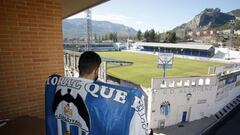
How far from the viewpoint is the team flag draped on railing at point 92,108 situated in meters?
1.34

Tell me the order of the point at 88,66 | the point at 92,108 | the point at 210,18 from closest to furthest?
the point at 92,108
the point at 88,66
the point at 210,18

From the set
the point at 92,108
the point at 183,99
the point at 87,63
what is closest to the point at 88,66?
the point at 87,63

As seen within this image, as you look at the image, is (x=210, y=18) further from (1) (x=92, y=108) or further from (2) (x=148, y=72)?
(1) (x=92, y=108)

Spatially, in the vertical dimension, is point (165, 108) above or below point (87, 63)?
below

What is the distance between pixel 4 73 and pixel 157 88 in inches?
306

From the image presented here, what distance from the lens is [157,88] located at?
31.0ft

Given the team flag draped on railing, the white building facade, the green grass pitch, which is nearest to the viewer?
the team flag draped on railing

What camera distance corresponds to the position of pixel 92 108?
1.48m

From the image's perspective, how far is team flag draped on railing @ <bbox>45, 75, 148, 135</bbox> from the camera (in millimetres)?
1340

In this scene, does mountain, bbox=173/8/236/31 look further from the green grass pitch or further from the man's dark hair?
the man's dark hair

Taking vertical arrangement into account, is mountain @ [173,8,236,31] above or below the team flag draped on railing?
above

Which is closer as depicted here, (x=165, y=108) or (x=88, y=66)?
(x=88, y=66)

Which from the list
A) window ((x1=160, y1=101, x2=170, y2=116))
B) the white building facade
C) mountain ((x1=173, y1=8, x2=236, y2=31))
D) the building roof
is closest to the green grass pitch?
the white building facade

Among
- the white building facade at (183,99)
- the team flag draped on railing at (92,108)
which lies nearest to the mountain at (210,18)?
the white building facade at (183,99)
